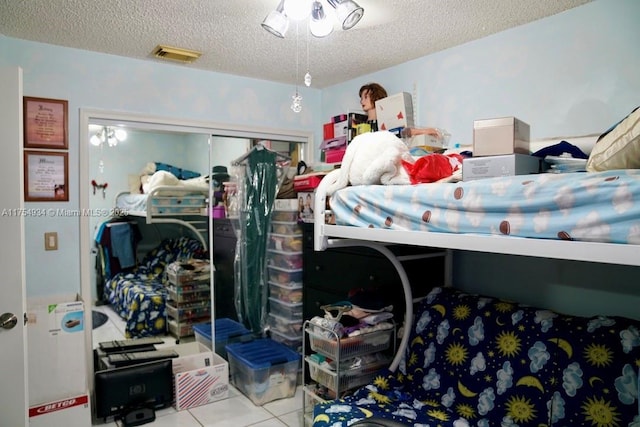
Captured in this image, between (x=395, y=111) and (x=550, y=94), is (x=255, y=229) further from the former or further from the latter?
(x=550, y=94)

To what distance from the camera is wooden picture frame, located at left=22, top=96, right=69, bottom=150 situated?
254 cm

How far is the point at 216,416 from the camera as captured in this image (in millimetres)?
2748

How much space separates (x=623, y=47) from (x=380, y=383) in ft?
6.59

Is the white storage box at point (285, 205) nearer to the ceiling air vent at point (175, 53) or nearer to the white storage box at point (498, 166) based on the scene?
the ceiling air vent at point (175, 53)

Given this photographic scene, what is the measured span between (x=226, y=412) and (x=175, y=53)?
2.40 meters

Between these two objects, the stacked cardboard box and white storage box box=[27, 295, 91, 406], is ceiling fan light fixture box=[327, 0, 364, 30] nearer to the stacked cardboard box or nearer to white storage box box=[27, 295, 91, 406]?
the stacked cardboard box

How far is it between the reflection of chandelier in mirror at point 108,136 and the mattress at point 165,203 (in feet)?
1.24

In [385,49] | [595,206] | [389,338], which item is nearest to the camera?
[595,206]

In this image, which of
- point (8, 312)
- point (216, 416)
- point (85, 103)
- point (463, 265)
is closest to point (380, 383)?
point (463, 265)

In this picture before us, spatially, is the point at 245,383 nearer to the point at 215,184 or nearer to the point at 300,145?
the point at 215,184

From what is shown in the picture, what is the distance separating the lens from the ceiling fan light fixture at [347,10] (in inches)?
67.2

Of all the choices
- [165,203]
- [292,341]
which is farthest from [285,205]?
[292,341]

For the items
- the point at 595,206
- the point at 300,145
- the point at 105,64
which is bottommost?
A: the point at 595,206

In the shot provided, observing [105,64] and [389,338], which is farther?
[105,64]
